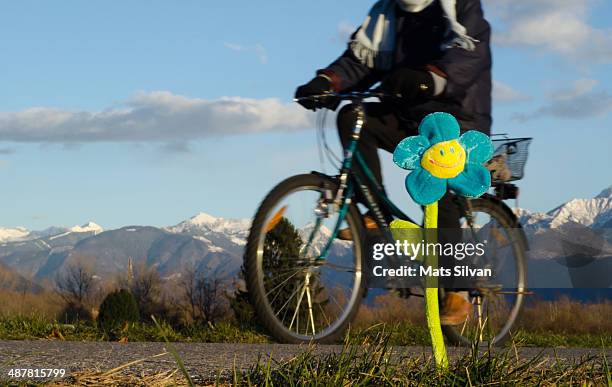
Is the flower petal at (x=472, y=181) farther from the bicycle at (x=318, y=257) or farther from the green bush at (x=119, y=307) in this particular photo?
the green bush at (x=119, y=307)

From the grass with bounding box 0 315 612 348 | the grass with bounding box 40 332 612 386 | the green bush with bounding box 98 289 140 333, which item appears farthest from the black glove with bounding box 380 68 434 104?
the green bush with bounding box 98 289 140 333

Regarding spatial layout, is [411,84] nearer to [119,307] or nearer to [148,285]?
[119,307]

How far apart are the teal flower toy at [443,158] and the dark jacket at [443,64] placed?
1660 mm

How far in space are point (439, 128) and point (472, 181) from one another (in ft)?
0.57

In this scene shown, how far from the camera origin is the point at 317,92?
451 cm

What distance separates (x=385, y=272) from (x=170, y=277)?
21.4 m

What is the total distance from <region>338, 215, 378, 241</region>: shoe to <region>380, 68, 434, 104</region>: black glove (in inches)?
37.8

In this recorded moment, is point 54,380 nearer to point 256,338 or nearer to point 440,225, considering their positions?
point 440,225

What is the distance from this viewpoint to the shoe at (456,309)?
13.1ft

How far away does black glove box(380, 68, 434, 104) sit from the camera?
3902 mm

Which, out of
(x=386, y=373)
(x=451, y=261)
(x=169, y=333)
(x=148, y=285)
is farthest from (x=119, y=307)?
(x=148, y=285)

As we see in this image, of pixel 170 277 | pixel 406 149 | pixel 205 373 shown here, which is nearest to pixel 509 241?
pixel 205 373

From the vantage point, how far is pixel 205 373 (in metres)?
3.18

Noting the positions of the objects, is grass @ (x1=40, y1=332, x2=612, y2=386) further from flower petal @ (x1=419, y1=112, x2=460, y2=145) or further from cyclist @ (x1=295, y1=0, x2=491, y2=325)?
cyclist @ (x1=295, y1=0, x2=491, y2=325)
